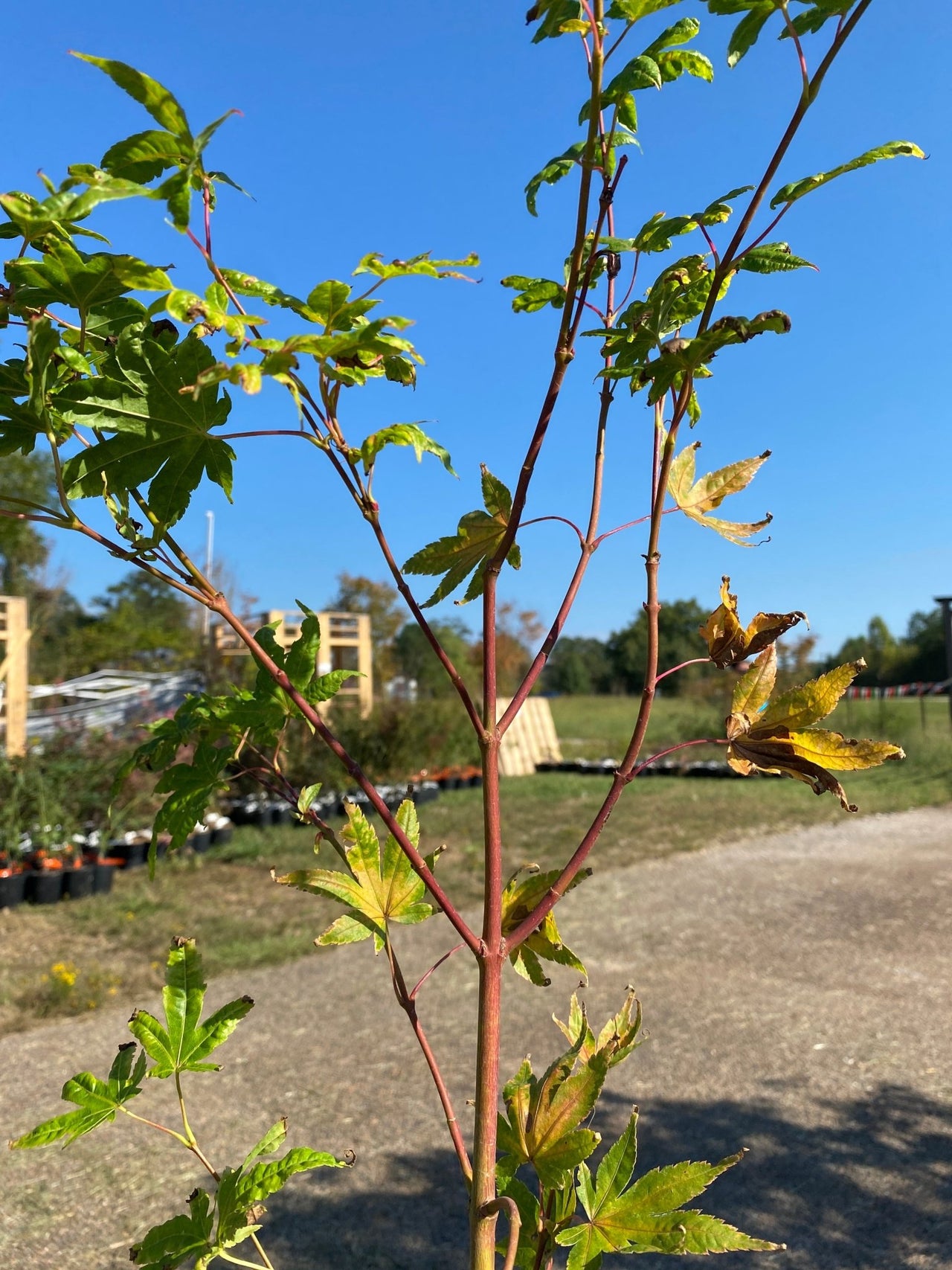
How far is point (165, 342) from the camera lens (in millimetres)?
766

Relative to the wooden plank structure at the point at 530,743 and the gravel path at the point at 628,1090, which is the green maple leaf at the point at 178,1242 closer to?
the gravel path at the point at 628,1090

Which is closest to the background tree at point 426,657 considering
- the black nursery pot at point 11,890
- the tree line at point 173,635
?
the tree line at point 173,635

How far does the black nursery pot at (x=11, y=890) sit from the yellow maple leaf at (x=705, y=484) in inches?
221

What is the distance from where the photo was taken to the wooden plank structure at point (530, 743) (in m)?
12.4

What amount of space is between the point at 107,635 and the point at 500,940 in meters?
18.5

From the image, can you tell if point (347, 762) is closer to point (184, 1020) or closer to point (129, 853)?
point (184, 1020)

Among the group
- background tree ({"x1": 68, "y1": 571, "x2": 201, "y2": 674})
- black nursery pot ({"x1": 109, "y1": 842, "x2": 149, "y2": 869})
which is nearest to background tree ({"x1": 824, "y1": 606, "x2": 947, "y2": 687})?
background tree ({"x1": 68, "y1": 571, "x2": 201, "y2": 674})

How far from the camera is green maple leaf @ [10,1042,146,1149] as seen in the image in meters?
0.84

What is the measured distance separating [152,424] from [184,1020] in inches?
22.6

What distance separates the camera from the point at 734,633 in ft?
2.78

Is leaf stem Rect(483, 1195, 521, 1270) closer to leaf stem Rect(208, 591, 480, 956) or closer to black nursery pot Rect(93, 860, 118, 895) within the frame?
leaf stem Rect(208, 591, 480, 956)

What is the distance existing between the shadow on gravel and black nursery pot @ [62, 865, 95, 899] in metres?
3.68

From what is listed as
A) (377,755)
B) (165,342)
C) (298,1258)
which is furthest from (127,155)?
(377,755)

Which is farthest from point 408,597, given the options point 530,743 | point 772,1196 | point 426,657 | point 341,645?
point 426,657
